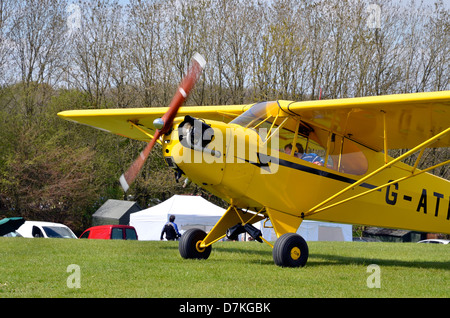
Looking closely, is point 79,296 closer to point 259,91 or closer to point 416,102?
point 416,102

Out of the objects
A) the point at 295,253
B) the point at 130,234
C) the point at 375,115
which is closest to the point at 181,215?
the point at 130,234

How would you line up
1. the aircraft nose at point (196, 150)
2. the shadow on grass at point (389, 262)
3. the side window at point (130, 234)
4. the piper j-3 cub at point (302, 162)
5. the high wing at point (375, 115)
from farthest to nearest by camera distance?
the side window at point (130, 234) → the shadow on grass at point (389, 262) → the high wing at point (375, 115) → the piper j-3 cub at point (302, 162) → the aircraft nose at point (196, 150)

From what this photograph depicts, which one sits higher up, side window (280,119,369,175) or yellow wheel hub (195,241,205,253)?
side window (280,119,369,175)

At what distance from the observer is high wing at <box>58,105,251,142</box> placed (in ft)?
42.4

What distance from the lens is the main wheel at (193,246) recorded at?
36.0 ft

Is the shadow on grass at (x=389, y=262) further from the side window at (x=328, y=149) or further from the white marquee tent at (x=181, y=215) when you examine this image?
the white marquee tent at (x=181, y=215)

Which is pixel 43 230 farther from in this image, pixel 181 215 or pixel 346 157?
pixel 346 157

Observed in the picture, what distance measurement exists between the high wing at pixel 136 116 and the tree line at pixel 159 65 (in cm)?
2485

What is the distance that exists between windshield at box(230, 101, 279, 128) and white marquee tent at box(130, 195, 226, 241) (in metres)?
18.3

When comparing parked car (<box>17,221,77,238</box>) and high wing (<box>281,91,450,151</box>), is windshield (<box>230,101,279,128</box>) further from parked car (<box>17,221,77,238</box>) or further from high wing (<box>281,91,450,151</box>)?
parked car (<box>17,221,77,238</box>)

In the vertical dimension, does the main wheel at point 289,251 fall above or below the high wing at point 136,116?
below

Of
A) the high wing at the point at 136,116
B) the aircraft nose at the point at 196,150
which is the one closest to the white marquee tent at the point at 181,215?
the high wing at the point at 136,116

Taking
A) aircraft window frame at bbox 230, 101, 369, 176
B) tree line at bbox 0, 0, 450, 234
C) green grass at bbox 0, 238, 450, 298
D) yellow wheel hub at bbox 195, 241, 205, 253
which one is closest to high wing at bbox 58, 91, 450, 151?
aircraft window frame at bbox 230, 101, 369, 176
